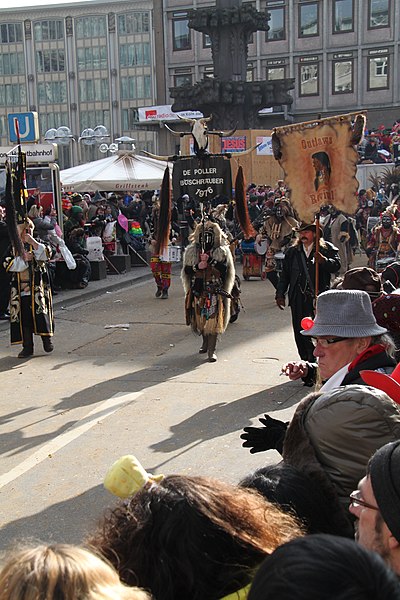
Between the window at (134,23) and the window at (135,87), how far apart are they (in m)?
3.97

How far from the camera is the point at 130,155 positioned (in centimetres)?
2294

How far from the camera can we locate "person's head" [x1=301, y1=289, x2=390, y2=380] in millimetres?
3947

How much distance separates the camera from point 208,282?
10109 mm

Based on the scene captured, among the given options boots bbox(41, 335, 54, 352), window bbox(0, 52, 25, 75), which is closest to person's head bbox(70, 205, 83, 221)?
boots bbox(41, 335, 54, 352)

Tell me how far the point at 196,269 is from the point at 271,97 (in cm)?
2161

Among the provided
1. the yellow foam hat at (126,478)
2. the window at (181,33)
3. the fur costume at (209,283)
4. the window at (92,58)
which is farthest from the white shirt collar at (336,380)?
the window at (92,58)

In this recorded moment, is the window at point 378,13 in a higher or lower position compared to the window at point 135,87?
higher

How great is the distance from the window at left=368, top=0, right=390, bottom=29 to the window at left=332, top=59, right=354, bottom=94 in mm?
2470

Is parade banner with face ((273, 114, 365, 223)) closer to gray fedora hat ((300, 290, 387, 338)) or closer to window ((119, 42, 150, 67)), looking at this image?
gray fedora hat ((300, 290, 387, 338))

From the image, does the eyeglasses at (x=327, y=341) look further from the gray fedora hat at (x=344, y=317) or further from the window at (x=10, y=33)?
the window at (x=10, y=33)

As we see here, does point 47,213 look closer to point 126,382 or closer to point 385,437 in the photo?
point 126,382

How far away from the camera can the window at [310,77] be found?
161 feet

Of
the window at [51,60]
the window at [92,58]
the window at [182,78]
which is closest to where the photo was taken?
the window at [182,78]

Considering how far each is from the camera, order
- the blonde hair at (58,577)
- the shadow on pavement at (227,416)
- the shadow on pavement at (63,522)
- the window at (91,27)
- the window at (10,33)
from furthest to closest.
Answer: the window at (10,33) < the window at (91,27) < the shadow on pavement at (227,416) < the shadow on pavement at (63,522) < the blonde hair at (58,577)
